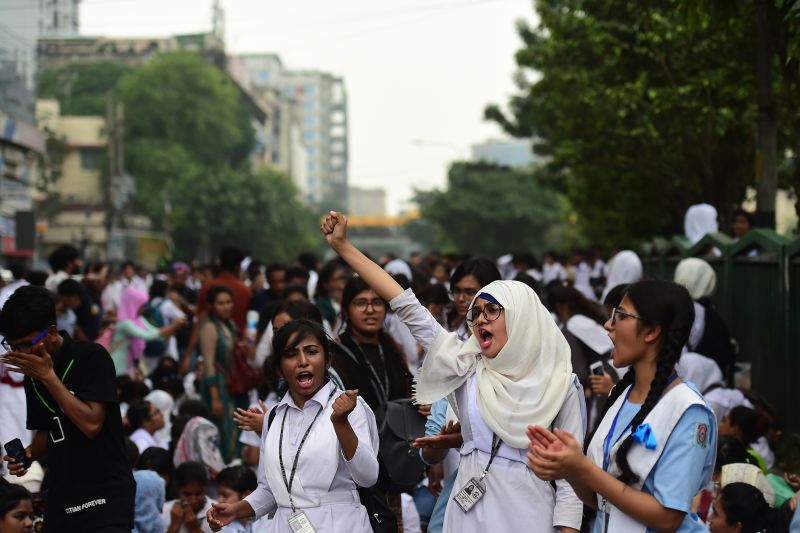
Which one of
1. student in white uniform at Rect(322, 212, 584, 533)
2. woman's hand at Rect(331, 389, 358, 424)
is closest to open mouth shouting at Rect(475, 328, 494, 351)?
student in white uniform at Rect(322, 212, 584, 533)

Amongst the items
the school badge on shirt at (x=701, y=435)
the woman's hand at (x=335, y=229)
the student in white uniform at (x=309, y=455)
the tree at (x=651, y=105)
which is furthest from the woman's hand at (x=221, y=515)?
the tree at (x=651, y=105)

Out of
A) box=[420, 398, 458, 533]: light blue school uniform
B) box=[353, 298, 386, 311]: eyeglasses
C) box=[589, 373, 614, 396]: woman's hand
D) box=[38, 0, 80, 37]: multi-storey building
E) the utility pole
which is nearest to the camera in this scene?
box=[420, 398, 458, 533]: light blue school uniform

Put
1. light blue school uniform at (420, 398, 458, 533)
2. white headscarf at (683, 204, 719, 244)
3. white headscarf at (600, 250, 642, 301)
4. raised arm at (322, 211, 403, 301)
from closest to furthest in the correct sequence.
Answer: raised arm at (322, 211, 403, 301) < light blue school uniform at (420, 398, 458, 533) < white headscarf at (600, 250, 642, 301) < white headscarf at (683, 204, 719, 244)

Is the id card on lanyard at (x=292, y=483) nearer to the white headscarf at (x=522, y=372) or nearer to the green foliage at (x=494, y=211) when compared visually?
the white headscarf at (x=522, y=372)

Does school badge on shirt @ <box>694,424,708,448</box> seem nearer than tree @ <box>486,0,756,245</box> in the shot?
Yes

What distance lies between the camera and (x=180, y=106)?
233ft

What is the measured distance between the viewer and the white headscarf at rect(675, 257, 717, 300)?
30.6 ft

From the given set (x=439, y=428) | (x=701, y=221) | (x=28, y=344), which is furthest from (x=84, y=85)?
(x=439, y=428)

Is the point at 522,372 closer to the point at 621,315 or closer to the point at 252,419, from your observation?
the point at 621,315

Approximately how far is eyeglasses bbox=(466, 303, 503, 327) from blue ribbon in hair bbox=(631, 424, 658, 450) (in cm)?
93

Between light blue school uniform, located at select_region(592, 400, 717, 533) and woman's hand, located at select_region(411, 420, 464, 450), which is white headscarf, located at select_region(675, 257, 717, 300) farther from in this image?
light blue school uniform, located at select_region(592, 400, 717, 533)

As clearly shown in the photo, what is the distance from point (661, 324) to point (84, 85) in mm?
83483

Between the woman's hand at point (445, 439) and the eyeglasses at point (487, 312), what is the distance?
477mm

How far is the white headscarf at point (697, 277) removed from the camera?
931 centimetres
